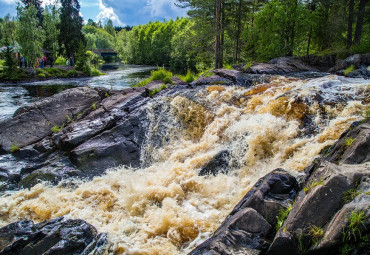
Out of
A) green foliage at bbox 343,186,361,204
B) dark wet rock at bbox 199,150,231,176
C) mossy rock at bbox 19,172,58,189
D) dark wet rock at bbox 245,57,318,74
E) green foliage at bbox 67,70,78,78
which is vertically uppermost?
green foliage at bbox 67,70,78,78

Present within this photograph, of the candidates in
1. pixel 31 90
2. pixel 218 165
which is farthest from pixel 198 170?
pixel 31 90

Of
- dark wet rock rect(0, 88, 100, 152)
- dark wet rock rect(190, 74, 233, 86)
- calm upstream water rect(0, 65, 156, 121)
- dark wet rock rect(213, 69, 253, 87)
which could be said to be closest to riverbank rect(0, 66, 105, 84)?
calm upstream water rect(0, 65, 156, 121)

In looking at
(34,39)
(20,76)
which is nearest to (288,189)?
(20,76)


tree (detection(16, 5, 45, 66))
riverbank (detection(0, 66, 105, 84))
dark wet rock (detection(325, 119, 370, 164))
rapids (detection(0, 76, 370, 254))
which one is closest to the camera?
dark wet rock (detection(325, 119, 370, 164))

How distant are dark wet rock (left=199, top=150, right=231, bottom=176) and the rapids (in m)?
0.19

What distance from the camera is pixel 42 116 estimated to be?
1156cm

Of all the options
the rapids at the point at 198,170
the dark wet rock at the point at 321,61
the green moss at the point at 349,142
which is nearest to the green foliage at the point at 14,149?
the rapids at the point at 198,170

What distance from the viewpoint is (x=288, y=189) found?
507 centimetres

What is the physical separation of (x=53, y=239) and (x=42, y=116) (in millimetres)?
8308

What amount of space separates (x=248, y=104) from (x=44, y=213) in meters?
8.33

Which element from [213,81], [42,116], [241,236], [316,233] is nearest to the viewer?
[316,233]

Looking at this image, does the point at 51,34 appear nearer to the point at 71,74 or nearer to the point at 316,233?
the point at 71,74

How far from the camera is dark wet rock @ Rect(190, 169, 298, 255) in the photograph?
4074mm

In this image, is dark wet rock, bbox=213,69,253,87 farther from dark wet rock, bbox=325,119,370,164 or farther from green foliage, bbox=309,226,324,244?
green foliage, bbox=309,226,324,244
